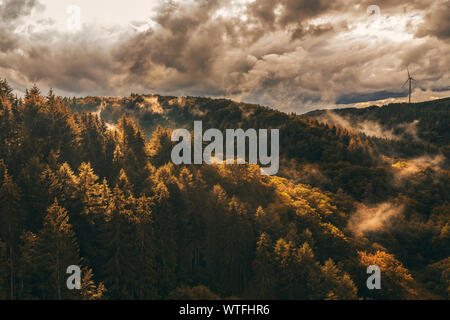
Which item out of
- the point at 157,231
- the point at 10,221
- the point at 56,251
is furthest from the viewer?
the point at 157,231

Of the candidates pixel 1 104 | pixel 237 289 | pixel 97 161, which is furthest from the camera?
pixel 97 161

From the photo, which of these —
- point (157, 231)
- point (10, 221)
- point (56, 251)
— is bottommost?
point (56, 251)

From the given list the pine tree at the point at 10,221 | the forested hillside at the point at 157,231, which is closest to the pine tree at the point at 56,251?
the forested hillside at the point at 157,231

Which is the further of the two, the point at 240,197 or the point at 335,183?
the point at 335,183

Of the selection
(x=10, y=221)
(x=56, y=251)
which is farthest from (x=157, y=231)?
(x=10, y=221)

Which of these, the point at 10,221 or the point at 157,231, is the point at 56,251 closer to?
the point at 10,221

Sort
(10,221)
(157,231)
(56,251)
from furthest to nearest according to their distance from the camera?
(157,231) → (10,221) → (56,251)

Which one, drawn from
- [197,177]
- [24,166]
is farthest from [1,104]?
[197,177]

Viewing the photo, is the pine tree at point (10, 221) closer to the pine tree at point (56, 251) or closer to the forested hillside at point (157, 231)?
the forested hillside at point (157, 231)

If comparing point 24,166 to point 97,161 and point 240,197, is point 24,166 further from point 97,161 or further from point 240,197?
point 240,197
